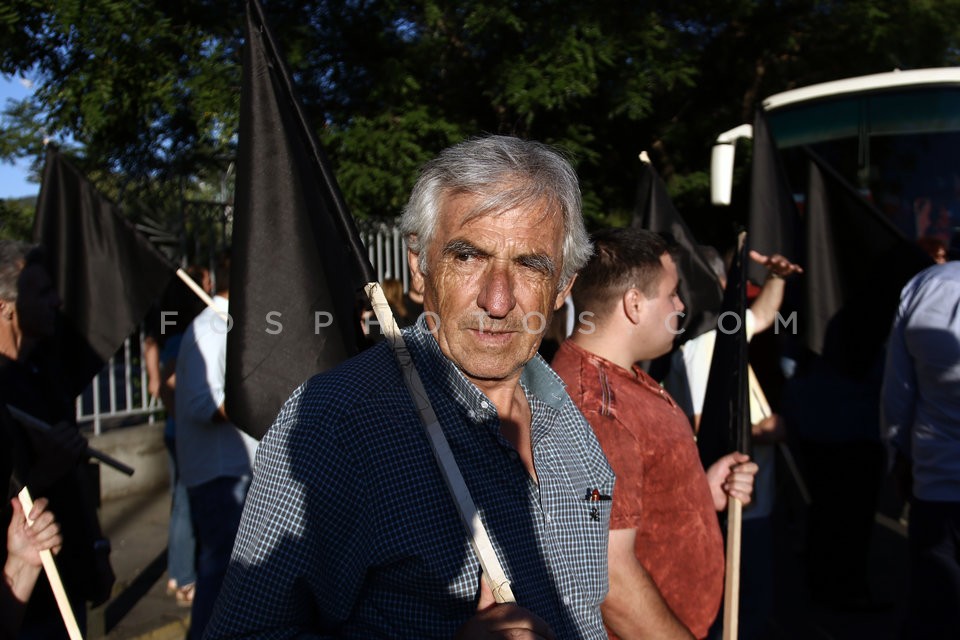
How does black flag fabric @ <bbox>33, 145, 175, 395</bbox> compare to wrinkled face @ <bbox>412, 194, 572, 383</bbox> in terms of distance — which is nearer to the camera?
wrinkled face @ <bbox>412, 194, 572, 383</bbox>

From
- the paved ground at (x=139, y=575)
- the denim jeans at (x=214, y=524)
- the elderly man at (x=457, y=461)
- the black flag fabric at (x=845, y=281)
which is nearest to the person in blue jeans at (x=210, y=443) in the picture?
the denim jeans at (x=214, y=524)

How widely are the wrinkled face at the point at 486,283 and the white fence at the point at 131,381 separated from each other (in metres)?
5.35

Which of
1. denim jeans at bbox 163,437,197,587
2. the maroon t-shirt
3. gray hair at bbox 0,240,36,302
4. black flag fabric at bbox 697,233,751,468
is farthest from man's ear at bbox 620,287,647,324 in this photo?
denim jeans at bbox 163,437,197,587

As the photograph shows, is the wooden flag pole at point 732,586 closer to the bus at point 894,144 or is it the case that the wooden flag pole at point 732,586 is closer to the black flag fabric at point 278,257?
the black flag fabric at point 278,257

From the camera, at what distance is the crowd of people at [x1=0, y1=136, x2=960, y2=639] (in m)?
1.54

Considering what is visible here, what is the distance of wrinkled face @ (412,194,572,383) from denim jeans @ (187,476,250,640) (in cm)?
289

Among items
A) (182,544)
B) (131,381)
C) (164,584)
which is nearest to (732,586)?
(182,544)

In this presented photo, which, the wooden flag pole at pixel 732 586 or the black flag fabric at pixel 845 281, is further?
the black flag fabric at pixel 845 281

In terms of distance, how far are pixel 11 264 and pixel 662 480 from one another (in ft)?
7.89

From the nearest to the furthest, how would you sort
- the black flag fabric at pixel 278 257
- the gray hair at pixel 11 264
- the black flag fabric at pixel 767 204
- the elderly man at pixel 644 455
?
the elderly man at pixel 644 455 → the black flag fabric at pixel 278 257 → the gray hair at pixel 11 264 → the black flag fabric at pixel 767 204

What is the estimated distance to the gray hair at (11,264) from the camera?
3.15 m

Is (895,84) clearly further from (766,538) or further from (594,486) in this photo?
(594,486)

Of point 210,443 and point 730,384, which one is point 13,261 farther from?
point 730,384

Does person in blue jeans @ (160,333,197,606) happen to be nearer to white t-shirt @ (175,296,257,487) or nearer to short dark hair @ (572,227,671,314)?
white t-shirt @ (175,296,257,487)
